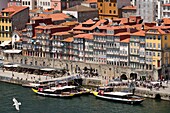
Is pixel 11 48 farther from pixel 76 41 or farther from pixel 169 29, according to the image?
pixel 169 29

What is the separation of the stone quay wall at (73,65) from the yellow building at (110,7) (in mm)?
15542

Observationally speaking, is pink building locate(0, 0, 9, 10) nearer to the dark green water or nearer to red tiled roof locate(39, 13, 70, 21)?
red tiled roof locate(39, 13, 70, 21)

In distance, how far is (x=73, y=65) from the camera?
8881 centimetres

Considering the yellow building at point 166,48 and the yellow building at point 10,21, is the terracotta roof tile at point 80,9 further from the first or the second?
the yellow building at point 166,48

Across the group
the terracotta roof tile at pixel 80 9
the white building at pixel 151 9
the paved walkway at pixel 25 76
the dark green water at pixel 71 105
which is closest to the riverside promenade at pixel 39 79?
the paved walkway at pixel 25 76

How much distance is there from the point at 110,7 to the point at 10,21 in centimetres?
1448

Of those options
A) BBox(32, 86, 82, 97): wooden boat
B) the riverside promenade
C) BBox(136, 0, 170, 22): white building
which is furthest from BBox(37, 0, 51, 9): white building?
BBox(32, 86, 82, 97): wooden boat

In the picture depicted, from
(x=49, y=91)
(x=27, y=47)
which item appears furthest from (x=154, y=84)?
(x=27, y=47)

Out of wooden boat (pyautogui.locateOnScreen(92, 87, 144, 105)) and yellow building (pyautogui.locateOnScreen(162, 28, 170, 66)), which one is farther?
yellow building (pyautogui.locateOnScreen(162, 28, 170, 66))

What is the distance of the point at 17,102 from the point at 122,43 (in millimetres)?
17839

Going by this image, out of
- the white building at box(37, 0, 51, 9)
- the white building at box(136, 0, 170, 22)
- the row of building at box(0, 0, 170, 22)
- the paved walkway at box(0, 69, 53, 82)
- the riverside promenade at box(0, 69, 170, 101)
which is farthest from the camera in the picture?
the white building at box(37, 0, 51, 9)

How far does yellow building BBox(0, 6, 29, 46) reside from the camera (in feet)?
331

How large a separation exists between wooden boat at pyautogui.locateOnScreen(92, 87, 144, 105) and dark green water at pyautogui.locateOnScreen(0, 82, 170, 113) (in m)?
0.56

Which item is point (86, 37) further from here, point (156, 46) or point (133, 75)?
point (156, 46)
